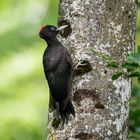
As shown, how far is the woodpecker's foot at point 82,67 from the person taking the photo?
4.98 meters

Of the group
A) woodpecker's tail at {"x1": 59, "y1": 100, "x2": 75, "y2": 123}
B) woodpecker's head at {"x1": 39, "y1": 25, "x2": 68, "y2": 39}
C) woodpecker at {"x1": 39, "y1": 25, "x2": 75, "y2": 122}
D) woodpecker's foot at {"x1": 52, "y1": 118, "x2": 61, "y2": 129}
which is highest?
woodpecker's head at {"x1": 39, "y1": 25, "x2": 68, "y2": 39}

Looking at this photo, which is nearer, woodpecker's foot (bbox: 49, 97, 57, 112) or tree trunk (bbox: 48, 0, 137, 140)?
tree trunk (bbox: 48, 0, 137, 140)

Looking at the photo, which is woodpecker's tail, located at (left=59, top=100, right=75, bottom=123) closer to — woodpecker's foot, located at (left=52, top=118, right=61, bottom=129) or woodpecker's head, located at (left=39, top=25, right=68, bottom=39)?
woodpecker's foot, located at (left=52, top=118, right=61, bottom=129)

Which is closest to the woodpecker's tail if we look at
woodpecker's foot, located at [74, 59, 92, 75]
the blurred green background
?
woodpecker's foot, located at [74, 59, 92, 75]

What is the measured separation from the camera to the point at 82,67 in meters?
4.98

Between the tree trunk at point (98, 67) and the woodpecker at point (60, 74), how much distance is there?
0.04m

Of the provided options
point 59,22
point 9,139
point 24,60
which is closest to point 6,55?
point 24,60

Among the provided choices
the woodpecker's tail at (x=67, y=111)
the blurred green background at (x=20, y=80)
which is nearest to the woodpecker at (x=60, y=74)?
the woodpecker's tail at (x=67, y=111)

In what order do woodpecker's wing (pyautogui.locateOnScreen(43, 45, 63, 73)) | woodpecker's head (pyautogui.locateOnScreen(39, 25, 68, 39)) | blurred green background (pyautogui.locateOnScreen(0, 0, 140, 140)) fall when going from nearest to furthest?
woodpecker's wing (pyautogui.locateOnScreen(43, 45, 63, 73))
woodpecker's head (pyautogui.locateOnScreen(39, 25, 68, 39))
blurred green background (pyautogui.locateOnScreen(0, 0, 140, 140))

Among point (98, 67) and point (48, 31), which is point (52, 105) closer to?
point (98, 67)

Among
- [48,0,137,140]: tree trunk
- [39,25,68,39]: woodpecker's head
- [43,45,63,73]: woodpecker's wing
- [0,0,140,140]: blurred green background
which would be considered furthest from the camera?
[0,0,140,140]: blurred green background

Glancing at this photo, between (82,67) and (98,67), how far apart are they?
0.42ft

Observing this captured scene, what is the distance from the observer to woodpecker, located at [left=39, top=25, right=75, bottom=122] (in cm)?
503

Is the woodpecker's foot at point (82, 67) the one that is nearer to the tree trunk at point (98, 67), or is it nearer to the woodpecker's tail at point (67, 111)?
the tree trunk at point (98, 67)
